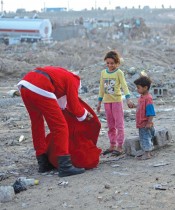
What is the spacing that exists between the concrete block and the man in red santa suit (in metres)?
0.87

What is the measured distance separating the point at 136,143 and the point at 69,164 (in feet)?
3.80

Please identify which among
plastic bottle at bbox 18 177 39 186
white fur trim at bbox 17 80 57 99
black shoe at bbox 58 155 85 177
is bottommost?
plastic bottle at bbox 18 177 39 186

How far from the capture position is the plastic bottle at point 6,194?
216 inches

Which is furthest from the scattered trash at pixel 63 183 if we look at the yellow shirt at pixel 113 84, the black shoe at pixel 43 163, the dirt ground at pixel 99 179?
the yellow shirt at pixel 113 84

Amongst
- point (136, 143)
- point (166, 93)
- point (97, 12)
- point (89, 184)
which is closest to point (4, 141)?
point (136, 143)

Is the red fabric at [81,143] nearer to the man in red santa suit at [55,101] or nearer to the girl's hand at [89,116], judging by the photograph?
the girl's hand at [89,116]

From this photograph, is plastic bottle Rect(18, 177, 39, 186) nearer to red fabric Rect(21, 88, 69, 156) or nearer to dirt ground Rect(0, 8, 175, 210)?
dirt ground Rect(0, 8, 175, 210)

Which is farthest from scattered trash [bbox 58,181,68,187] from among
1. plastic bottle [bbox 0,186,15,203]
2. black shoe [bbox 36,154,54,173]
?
black shoe [bbox 36,154,54,173]

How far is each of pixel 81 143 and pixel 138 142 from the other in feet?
2.77

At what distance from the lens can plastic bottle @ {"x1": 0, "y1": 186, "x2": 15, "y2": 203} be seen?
5484 mm

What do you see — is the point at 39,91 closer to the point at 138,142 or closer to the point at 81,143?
the point at 81,143

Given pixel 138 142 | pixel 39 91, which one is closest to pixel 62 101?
pixel 39 91

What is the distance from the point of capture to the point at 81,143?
6629mm

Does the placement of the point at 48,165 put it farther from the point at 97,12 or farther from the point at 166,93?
the point at 97,12
